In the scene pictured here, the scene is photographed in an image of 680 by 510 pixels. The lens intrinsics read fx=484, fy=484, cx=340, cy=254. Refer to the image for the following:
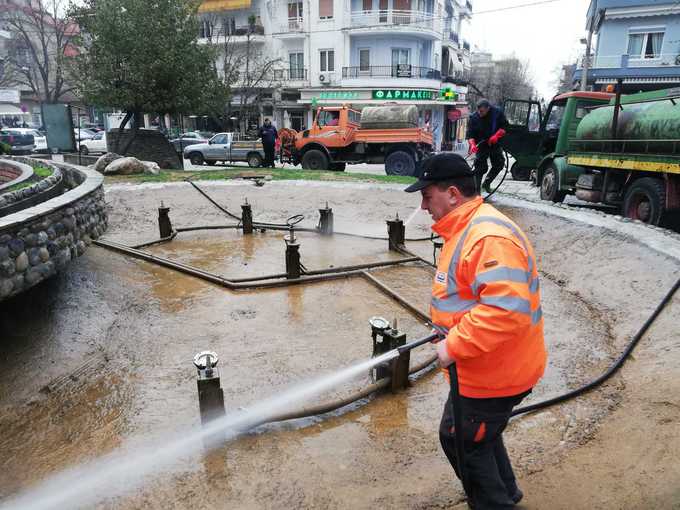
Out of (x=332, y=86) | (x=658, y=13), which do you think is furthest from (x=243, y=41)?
(x=658, y=13)

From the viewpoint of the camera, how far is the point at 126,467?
9.62 ft

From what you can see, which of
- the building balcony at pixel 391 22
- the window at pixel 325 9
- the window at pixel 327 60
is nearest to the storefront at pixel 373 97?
the window at pixel 327 60

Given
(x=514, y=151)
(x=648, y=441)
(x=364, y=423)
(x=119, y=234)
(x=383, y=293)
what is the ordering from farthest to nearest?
(x=514, y=151)
(x=119, y=234)
(x=383, y=293)
(x=364, y=423)
(x=648, y=441)

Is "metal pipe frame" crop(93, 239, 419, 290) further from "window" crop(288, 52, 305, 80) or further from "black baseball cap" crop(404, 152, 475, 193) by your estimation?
"window" crop(288, 52, 305, 80)

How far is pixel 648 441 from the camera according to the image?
2684mm

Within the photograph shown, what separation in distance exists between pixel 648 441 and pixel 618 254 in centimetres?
404

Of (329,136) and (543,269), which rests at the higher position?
(329,136)

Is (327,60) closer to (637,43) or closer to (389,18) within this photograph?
(389,18)

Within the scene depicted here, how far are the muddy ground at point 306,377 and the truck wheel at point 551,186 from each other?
385 cm

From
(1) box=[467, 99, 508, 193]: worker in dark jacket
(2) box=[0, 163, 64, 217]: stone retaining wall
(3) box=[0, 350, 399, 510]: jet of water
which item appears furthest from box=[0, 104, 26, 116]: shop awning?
(3) box=[0, 350, 399, 510]: jet of water

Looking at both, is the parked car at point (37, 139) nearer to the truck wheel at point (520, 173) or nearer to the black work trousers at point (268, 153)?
the black work trousers at point (268, 153)

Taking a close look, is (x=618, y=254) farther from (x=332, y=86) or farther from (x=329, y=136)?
(x=332, y=86)

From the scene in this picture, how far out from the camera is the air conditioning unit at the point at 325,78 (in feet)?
107

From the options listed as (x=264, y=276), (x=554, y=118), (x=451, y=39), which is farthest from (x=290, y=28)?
(x=264, y=276)
